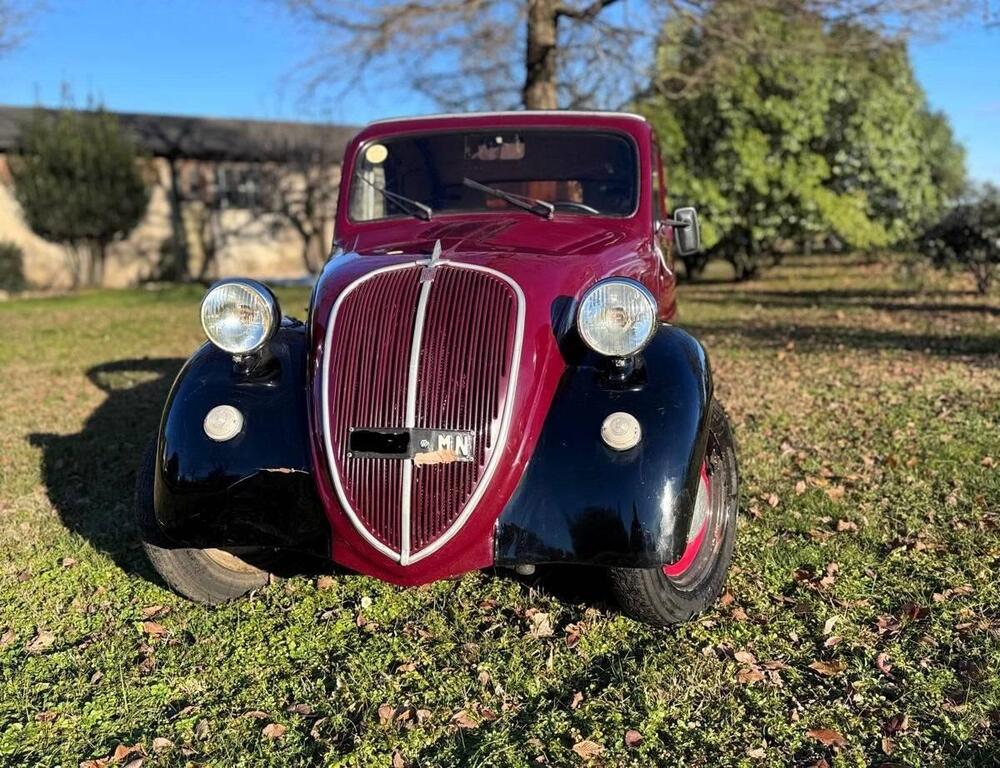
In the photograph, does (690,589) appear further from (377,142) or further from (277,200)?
(277,200)

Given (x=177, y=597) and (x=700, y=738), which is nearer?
(x=700, y=738)

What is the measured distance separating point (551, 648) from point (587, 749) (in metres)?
0.58

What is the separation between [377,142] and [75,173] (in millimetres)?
17151

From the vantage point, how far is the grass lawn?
2500 mm

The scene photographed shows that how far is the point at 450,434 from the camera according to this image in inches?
106

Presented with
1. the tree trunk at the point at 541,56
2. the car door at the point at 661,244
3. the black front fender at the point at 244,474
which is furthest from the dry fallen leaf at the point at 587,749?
the tree trunk at the point at 541,56

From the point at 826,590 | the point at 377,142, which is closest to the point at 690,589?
the point at 826,590

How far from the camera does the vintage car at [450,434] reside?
2.68m

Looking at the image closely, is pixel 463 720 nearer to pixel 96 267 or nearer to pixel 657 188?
pixel 657 188

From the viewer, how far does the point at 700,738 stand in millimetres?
2496

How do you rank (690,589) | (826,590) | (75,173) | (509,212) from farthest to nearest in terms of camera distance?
1. (75,173)
2. (509,212)
3. (826,590)
4. (690,589)

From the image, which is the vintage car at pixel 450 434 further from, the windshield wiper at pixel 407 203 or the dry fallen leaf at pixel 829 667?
the windshield wiper at pixel 407 203

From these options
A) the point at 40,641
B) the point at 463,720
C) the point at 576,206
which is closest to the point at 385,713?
the point at 463,720

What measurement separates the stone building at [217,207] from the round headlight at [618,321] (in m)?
20.0
